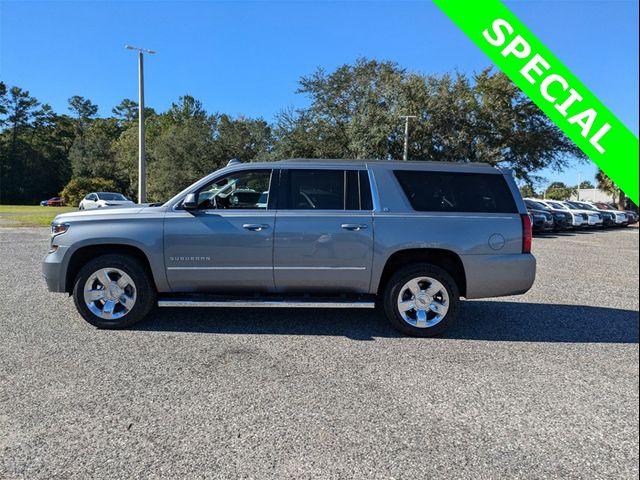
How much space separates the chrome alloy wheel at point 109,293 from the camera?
5055 millimetres

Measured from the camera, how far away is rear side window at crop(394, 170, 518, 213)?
5098mm

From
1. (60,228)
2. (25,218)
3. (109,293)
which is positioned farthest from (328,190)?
(25,218)

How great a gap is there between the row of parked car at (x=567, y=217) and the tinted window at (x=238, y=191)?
15.3 metres

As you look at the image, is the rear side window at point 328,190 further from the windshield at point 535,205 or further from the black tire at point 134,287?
the windshield at point 535,205

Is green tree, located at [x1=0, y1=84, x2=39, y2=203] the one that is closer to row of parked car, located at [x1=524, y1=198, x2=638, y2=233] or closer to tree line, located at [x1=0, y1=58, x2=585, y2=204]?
tree line, located at [x1=0, y1=58, x2=585, y2=204]

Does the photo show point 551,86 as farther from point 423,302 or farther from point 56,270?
point 56,270

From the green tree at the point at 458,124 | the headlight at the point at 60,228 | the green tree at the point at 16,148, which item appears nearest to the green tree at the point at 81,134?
the green tree at the point at 16,148

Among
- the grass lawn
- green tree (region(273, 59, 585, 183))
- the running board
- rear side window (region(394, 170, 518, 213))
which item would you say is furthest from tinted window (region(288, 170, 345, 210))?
green tree (region(273, 59, 585, 183))

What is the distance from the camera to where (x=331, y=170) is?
17.1 feet

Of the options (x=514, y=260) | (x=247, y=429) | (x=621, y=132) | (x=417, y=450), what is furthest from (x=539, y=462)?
(x=514, y=260)

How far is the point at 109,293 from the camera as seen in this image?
16.7 feet

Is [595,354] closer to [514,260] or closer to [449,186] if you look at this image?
[514,260]

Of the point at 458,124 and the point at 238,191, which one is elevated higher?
the point at 458,124

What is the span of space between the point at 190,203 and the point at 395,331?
2720mm
